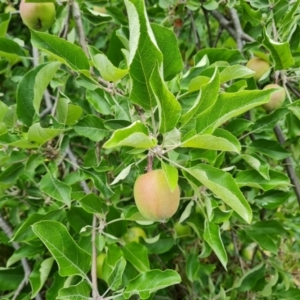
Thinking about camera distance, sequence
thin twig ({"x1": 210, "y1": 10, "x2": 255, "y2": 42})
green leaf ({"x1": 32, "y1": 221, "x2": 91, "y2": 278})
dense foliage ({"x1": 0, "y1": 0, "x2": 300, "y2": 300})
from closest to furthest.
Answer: dense foliage ({"x1": 0, "y1": 0, "x2": 300, "y2": 300}), green leaf ({"x1": 32, "y1": 221, "x2": 91, "y2": 278}), thin twig ({"x1": 210, "y1": 10, "x2": 255, "y2": 42})

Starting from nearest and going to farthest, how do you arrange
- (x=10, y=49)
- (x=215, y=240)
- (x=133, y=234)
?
(x=215, y=240)
(x=10, y=49)
(x=133, y=234)

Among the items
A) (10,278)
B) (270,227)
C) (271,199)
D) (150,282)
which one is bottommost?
(10,278)

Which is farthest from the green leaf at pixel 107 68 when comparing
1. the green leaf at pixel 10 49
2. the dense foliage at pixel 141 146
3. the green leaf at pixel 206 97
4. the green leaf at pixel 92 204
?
the green leaf at pixel 10 49

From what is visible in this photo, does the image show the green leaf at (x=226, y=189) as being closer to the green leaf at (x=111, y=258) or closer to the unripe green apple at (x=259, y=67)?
the green leaf at (x=111, y=258)

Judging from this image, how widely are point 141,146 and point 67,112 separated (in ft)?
1.12

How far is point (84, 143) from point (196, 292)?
0.80 metres

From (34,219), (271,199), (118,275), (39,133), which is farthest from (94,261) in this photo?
(271,199)

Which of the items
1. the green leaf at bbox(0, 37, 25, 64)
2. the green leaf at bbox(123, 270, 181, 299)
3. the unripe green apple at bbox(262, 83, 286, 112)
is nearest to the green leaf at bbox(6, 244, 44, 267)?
the green leaf at bbox(123, 270, 181, 299)

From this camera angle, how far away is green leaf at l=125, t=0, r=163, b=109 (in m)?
0.60

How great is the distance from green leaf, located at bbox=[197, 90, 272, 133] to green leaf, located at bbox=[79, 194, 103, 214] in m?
0.33

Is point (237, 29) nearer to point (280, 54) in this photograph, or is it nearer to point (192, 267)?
point (280, 54)

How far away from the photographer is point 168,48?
0.74 metres

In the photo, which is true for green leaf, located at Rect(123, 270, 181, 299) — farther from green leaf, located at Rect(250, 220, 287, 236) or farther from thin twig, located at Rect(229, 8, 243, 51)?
thin twig, located at Rect(229, 8, 243, 51)

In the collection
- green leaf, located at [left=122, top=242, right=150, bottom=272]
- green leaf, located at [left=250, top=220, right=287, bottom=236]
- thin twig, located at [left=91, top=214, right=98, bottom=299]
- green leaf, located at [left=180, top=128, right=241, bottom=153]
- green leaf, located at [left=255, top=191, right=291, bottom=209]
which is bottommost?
green leaf, located at [left=250, top=220, right=287, bottom=236]
